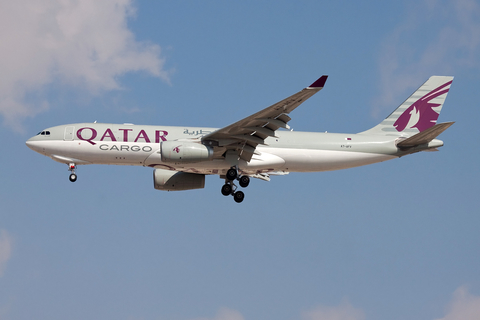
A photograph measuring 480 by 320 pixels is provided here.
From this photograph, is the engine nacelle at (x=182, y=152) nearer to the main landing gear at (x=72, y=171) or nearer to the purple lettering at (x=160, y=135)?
the purple lettering at (x=160, y=135)

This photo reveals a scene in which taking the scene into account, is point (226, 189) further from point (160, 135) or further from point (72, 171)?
point (72, 171)

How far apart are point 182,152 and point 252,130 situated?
381 cm

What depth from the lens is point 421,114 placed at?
131 feet

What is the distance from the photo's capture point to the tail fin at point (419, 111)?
128ft

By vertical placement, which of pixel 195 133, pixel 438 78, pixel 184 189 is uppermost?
pixel 438 78

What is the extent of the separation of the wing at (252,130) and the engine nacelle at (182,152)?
0.86m

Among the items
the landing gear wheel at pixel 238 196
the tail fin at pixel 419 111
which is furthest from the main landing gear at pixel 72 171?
the tail fin at pixel 419 111

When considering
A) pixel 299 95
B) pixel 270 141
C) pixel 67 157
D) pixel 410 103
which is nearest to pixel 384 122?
pixel 410 103

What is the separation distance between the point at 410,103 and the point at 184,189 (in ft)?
50.2

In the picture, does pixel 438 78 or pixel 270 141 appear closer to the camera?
pixel 270 141

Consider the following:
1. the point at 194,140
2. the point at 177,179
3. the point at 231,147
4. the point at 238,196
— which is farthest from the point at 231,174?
the point at 177,179

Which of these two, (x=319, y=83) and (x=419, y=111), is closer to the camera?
(x=319, y=83)

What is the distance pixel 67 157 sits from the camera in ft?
115

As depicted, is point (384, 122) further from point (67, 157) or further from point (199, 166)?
point (67, 157)
